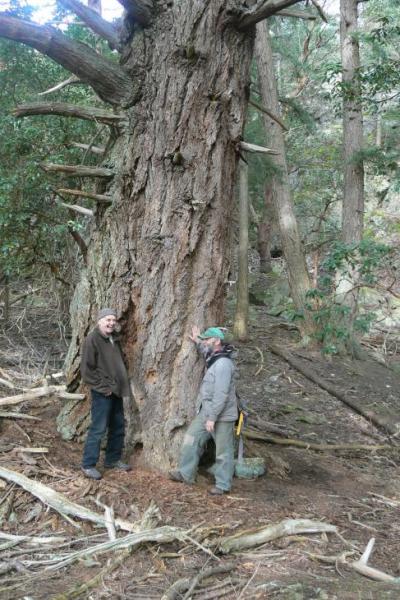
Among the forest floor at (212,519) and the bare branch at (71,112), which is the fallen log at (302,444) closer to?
the forest floor at (212,519)

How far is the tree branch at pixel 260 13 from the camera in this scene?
214 inches

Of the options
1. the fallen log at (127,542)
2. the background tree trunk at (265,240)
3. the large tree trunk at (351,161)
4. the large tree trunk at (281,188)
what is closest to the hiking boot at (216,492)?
the fallen log at (127,542)

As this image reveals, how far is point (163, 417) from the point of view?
5738 millimetres

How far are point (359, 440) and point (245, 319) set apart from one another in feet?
17.6

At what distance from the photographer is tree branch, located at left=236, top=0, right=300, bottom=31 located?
543cm

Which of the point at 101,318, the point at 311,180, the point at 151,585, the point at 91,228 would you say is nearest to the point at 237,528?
the point at 151,585

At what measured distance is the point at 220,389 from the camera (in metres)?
5.53

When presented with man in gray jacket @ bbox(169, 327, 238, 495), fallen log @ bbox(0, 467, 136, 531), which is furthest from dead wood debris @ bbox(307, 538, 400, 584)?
fallen log @ bbox(0, 467, 136, 531)

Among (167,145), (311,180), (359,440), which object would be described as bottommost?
(359,440)

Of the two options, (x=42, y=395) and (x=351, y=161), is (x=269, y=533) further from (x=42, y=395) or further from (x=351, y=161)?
(x=351, y=161)

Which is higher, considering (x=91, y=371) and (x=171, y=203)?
(x=171, y=203)

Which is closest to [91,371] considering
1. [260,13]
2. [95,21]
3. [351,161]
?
[95,21]

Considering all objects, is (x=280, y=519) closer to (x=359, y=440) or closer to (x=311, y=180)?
(x=359, y=440)

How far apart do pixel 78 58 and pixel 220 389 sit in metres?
3.60
